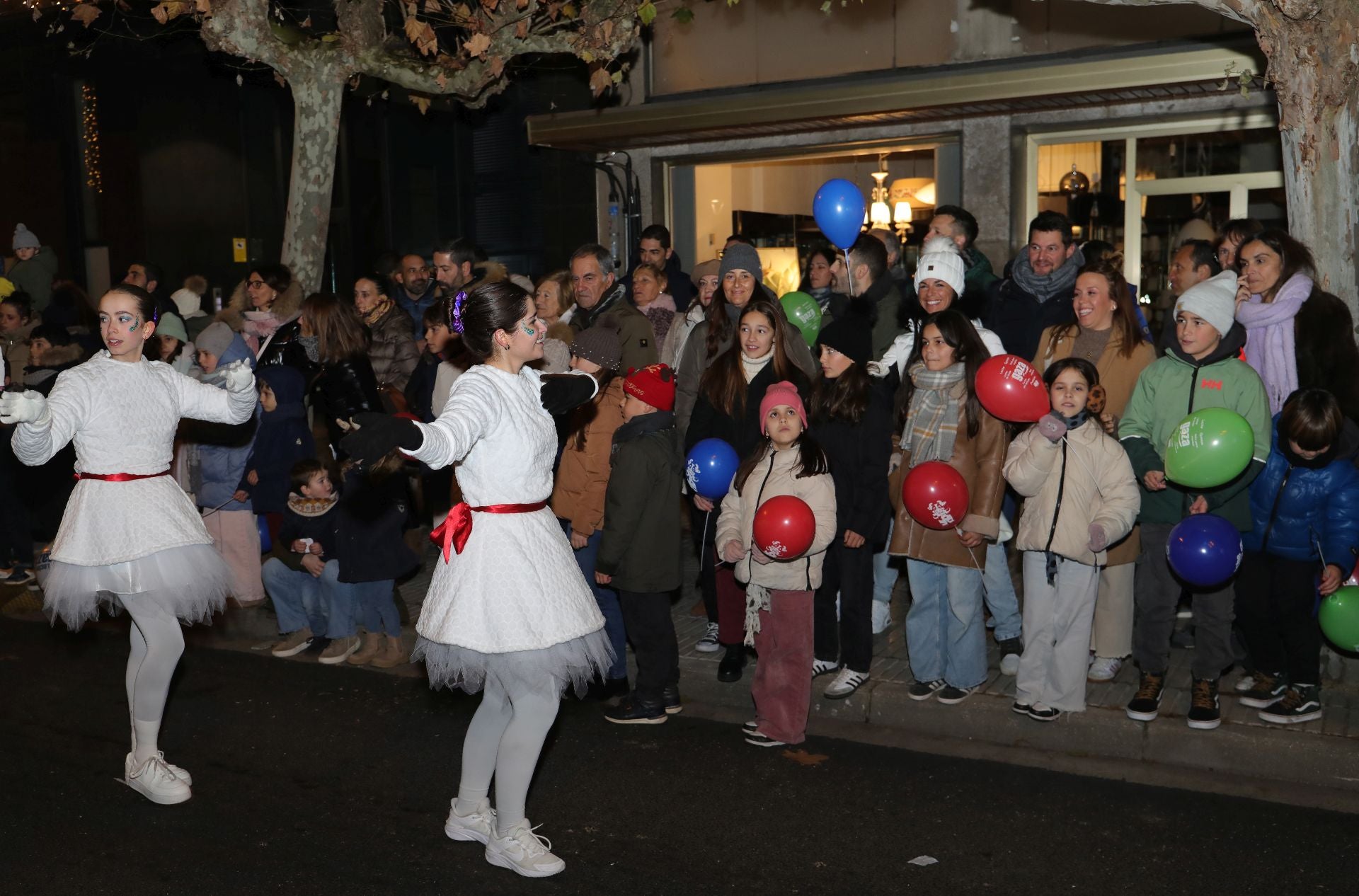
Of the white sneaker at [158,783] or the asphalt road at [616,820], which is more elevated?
the white sneaker at [158,783]

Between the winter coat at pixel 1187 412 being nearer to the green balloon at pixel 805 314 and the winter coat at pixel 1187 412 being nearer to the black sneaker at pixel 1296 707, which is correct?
the black sneaker at pixel 1296 707

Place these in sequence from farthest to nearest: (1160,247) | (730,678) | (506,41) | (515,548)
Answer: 1. (1160,247)
2. (506,41)
3. (730,678)
4. (515,548)

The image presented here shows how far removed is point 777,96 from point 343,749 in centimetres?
783

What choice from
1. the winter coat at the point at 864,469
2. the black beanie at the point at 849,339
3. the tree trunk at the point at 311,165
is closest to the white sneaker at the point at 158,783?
the winter coat at the point at 864,469

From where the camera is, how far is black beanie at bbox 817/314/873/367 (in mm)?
7375

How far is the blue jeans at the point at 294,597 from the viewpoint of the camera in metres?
7.95

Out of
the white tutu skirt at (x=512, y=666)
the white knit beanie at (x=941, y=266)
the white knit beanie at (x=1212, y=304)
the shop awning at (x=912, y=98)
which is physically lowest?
the white tutu skirt at (x=512, y=666)

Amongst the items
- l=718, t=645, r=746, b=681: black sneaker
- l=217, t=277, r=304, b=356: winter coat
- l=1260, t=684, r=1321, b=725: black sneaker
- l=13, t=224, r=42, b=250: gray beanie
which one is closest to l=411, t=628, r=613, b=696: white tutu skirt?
l=718, t=645, r=746, b=681: black sneaker

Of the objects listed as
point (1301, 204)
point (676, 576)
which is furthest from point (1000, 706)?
point (1301, 204)

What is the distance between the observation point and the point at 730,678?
6.91 m

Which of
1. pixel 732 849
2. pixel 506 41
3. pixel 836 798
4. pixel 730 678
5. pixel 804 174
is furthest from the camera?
pixel 804 174

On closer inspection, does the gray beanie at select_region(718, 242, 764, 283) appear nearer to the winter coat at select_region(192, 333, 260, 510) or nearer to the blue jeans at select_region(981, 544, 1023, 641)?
the blue jeans at select_region(981, 544, 1023, 641)

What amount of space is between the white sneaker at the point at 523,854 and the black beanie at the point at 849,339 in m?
3.53

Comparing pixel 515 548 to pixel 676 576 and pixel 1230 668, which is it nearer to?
pixel 676 576
